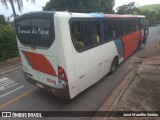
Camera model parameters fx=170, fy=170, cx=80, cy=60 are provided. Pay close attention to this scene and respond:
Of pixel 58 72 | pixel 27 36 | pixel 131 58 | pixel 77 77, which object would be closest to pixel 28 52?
pixel 27 36

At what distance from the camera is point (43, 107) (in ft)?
19.1

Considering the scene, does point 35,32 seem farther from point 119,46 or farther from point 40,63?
point 119,46

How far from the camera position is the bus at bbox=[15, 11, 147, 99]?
4.81m

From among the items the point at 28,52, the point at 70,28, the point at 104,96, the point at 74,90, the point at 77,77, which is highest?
the point at 70,28

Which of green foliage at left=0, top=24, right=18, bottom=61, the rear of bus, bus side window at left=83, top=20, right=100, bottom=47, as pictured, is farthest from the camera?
green foliage at left=0, top=24, right=18, bottom=61

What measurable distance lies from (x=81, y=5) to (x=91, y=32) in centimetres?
2910

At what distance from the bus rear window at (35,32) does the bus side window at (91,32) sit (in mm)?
1433

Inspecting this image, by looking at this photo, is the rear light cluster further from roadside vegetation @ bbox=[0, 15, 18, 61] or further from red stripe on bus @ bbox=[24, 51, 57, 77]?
roadside vegetation @ bbox=[0, 15, 18, 61]

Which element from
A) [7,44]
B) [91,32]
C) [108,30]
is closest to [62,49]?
[91,32]

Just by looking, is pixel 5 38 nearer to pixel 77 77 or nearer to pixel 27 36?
pixel 27 36

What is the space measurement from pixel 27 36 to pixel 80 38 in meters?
1.79

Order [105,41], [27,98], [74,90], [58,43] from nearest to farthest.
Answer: [58,43] → [74,90] → [27,98] → [105,41]

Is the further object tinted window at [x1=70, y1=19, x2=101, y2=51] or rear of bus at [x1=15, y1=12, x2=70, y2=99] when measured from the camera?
tinted window at [x1=70, y1=19, x2=101, y2=51]

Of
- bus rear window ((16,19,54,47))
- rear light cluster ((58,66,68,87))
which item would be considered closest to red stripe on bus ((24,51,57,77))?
rear light cluster ((58,66,68,87))
